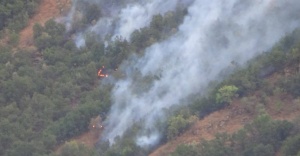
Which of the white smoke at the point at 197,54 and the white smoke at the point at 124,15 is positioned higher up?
the white smoke at the point at 124,15

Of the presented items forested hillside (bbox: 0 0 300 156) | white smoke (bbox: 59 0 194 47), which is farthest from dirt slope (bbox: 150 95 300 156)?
white smoke (bbox: 59 0 194 47)

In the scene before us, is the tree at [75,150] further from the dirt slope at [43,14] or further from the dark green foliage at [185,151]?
the dirt slope at [43,14]

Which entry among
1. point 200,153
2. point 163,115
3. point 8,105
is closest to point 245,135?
point 200,153

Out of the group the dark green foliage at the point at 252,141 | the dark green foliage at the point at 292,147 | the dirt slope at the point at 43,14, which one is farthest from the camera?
the dirt slope at the point at 43,14

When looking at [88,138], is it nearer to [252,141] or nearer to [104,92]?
[104,92]

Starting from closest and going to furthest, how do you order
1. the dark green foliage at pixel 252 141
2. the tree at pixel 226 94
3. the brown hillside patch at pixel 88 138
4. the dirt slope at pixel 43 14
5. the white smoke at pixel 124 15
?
1. the dark green foliage at pixel 252 141
2. the tree at pixel 226 94
3. the brown hillside patch at pixel 88 138
4. the white smoke at pixel 124 15
5. the dirt slope at pixel 43 14

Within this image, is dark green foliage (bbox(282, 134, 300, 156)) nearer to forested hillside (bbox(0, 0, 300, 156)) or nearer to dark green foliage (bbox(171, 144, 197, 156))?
forested hillside (bbox(0, 0, 300, 156))

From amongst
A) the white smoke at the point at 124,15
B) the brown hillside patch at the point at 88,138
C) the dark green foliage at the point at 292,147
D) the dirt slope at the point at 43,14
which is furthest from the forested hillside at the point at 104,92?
the white smoke at the point at 124,15
